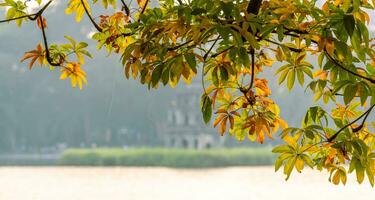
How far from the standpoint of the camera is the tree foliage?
1.29 meters

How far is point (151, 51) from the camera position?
1.33 meters

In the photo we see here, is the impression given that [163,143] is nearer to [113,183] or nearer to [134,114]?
[134,114]

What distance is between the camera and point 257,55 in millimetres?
1798

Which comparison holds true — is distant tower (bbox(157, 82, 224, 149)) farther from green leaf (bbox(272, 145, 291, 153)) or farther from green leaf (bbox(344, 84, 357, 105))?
green leaf (bbox(344, 84, 357, 105))

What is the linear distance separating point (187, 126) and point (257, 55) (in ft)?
86.6

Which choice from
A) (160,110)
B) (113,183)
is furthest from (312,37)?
(160,110)

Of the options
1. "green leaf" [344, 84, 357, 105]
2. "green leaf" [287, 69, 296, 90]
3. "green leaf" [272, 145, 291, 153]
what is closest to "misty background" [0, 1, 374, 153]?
"green leaf" [287, 69, 296, 90]

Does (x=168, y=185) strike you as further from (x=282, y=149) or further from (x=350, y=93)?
(x=350, y=93)

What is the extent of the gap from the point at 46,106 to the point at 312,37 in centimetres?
2536

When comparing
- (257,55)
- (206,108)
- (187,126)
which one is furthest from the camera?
(187,126)

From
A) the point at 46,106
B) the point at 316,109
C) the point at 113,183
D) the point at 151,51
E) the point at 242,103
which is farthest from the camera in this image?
the point at 46,106

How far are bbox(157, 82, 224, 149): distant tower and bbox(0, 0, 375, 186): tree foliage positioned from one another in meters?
24.7

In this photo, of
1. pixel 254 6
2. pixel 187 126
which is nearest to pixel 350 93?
pixel 254 6

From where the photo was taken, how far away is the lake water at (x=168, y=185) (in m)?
15.4
